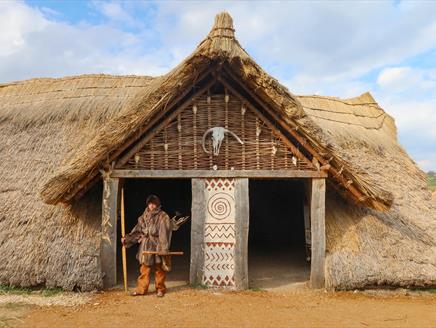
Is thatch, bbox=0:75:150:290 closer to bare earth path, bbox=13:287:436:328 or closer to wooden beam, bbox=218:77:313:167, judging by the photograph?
bare earth path, bbox=13:287:436:328

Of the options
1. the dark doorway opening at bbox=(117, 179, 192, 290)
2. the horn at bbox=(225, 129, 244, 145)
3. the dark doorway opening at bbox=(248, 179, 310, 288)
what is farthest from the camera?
the dark doorway opening at bbox=(248, 179, 310, 288)

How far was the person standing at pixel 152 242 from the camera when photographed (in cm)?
669

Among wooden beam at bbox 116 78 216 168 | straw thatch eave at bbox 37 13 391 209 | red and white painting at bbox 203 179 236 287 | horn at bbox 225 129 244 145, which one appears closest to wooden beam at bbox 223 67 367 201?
straw thatch eave at bbox 37 13 391 209

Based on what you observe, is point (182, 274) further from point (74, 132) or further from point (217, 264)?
point (74, 132)

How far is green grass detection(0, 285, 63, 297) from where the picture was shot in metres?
6.63

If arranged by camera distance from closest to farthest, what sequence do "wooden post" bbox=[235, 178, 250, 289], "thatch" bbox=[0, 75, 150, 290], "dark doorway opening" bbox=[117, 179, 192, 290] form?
"thatch" bbox=[0, 75, 150, 290], "wooden post" bbox=[235, 178, 250, 289], "dark doorway opening" bbox=[117, 179, 192, 290]

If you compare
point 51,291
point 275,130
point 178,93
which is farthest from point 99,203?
point 275,130

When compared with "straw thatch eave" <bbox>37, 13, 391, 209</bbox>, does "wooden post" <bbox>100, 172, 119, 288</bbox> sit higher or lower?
lower

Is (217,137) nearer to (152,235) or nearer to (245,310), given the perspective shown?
(152,235)

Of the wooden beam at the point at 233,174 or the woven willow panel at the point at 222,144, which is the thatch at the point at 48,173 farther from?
the woven willow panel at the point at 222,144

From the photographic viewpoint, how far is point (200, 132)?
726 cm

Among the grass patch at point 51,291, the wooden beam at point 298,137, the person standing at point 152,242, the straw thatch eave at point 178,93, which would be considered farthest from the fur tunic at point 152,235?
the wooden beam at point 298,137

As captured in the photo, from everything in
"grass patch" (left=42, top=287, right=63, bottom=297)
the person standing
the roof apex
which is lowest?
"grass patch" (left=42, top=287, right=63, bottom=297)

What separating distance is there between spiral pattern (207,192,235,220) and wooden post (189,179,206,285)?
132 mm
